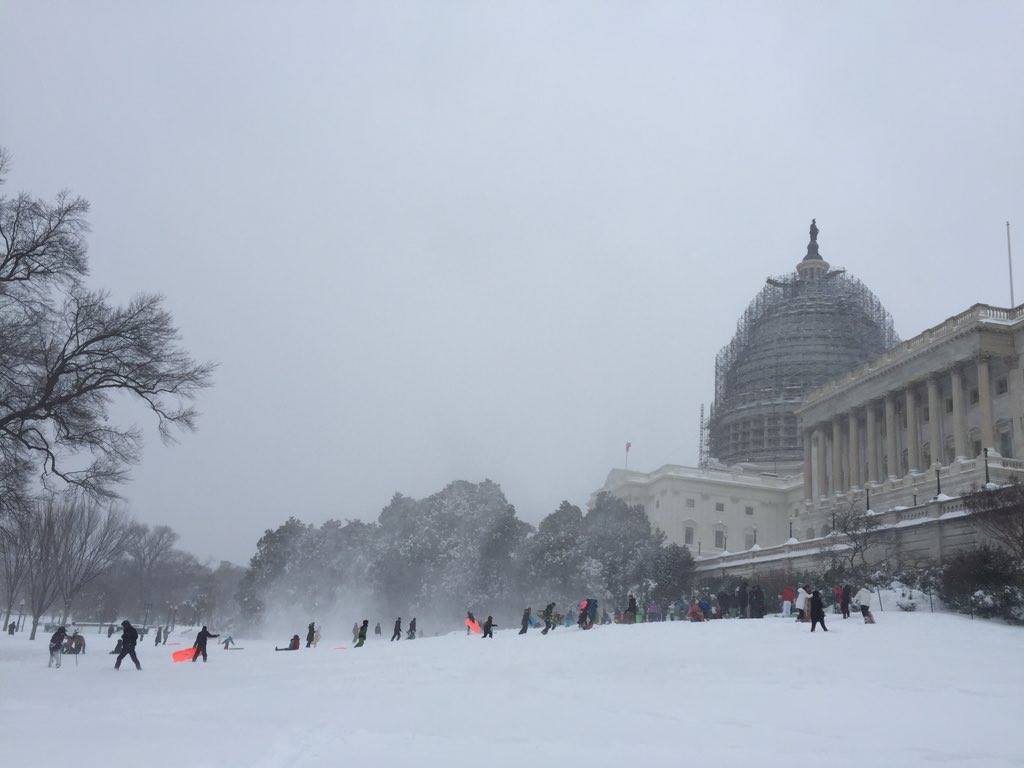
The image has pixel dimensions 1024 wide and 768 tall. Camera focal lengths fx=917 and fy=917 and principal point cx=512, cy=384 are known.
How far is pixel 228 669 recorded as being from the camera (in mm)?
23531

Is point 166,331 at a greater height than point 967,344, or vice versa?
point 967,344

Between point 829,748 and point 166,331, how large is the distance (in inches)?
833

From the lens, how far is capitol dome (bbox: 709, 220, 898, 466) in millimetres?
94625

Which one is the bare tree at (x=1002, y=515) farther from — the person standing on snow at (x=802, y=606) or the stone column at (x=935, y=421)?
the stone column at (x=935, y=421)

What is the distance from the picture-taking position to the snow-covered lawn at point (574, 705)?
11656 mm

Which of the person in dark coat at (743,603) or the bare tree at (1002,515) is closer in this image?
the bare tree at (1002,515)

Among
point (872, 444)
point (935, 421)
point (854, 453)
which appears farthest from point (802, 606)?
point (854, 453)

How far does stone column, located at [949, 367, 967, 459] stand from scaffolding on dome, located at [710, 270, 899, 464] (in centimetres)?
3705

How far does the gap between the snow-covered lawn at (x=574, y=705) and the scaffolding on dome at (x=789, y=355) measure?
2845 inches

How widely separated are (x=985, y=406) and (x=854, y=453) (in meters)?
14.4

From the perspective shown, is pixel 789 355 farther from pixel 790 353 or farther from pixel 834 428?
pixel 834 428

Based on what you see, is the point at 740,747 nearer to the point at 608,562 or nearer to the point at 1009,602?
the point at 1009,602

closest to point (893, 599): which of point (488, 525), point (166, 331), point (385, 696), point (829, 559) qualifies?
point (829, 559)

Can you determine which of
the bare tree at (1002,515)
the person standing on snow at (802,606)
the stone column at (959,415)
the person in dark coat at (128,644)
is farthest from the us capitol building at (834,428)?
the person in dark coat at (128,644)
